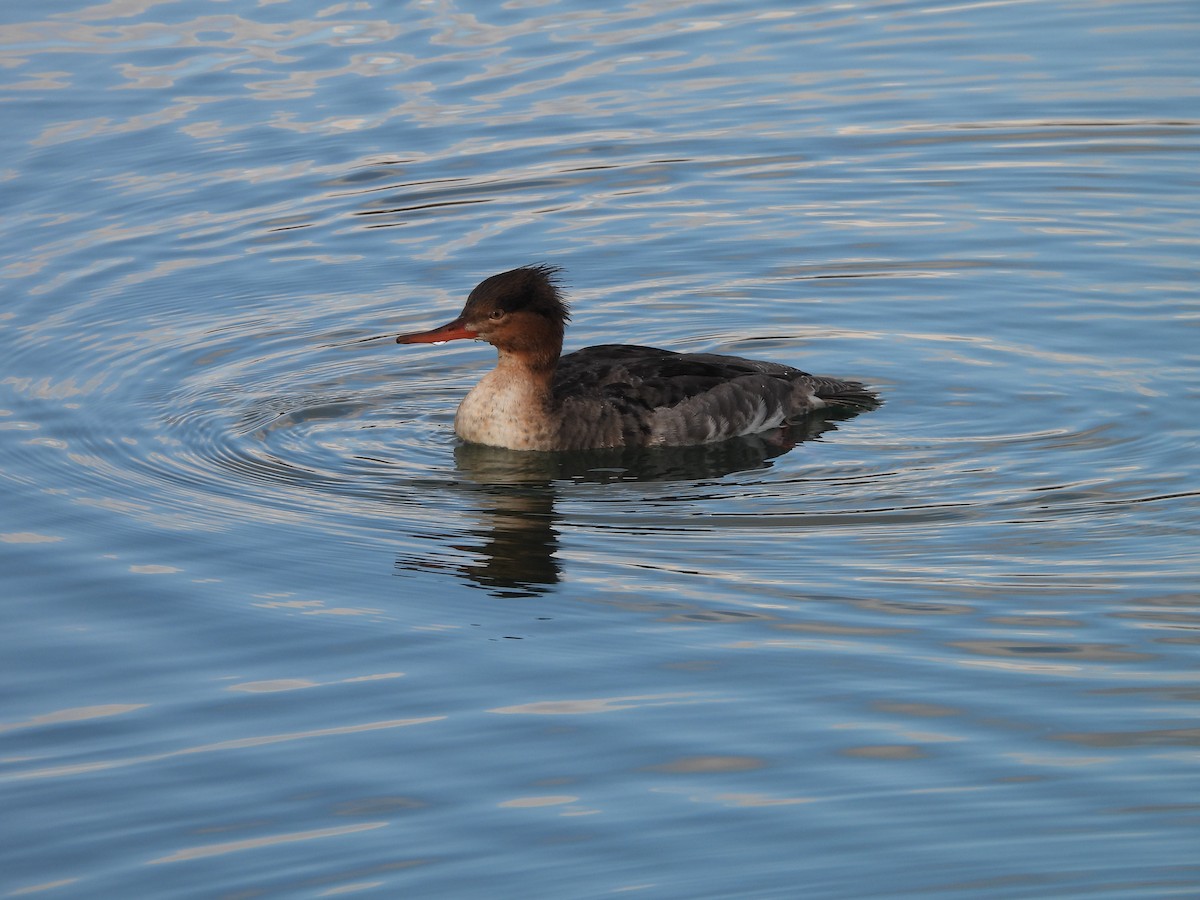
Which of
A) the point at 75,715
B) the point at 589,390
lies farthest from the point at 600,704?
the point at 589,390

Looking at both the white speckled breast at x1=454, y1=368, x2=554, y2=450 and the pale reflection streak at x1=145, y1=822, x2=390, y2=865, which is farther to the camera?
the white speckled breast at x1=454, y1=368, x2=554, y2=450

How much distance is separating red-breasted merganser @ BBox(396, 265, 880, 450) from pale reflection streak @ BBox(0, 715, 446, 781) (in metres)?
4.56

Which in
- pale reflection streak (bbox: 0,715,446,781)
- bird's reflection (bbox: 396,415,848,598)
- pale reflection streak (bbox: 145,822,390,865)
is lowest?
pale reflection streak (bbox: 145,822,390,865)

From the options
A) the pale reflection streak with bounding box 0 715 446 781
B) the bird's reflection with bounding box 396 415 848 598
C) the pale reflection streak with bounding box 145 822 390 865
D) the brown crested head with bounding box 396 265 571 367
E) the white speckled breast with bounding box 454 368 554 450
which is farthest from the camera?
the brown crested head with bounding box 396 265 571 367

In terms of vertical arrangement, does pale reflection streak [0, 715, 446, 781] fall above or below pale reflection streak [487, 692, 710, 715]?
below

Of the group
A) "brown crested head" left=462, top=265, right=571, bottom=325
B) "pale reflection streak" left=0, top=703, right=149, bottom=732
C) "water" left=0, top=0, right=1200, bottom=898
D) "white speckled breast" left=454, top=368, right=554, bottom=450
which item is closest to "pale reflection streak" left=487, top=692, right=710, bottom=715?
"water" left=0, top=0, right=1200, bottom=898

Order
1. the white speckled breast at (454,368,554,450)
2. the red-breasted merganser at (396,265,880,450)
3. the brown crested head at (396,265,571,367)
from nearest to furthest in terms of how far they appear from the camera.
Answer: the white speckled breast at (454,368,554,450)
the red-breasted merganser at (396,265,880,450)
the brown crested head at (396,265,571,367)

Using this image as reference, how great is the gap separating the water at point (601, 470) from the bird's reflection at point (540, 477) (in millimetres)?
49

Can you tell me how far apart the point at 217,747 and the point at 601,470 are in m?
4.69

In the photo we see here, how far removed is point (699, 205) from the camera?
16.9m

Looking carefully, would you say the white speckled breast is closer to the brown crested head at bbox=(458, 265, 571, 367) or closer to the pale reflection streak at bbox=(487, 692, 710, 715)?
the brown crested head at bbox=(458, 265, 571, 367)

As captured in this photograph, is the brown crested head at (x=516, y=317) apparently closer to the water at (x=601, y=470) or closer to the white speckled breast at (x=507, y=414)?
the white speckled breast at (x=507, y=414)

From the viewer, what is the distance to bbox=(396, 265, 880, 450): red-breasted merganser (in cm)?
1251

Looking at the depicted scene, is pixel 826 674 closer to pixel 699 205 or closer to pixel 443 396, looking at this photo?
pixel 443 396
